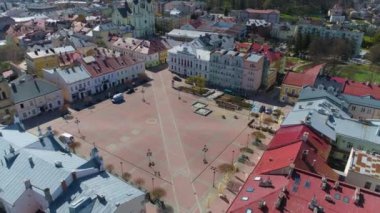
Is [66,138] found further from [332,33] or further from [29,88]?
[332,33]

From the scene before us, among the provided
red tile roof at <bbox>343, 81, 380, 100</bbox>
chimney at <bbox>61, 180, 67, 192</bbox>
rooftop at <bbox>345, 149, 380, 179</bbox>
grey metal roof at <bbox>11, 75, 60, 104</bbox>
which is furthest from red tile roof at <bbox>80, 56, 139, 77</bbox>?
rooftop at <bbox>345, 149, 380, 179</bbox>

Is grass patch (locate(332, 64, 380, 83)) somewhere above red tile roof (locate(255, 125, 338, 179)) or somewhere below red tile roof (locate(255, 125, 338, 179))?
below

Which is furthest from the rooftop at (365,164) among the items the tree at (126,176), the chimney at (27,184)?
the chimney at (27,184)

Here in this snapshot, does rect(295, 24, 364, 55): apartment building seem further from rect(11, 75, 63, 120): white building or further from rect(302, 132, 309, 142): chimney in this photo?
rect(11, 75, 63, 120): white building

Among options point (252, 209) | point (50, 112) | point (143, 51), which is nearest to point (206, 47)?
point (143, 51)

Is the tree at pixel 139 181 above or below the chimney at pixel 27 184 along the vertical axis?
below

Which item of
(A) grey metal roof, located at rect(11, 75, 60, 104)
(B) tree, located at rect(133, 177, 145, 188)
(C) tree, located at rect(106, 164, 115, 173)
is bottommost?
(B) tree, located at rect(133, 177, 145, 188)

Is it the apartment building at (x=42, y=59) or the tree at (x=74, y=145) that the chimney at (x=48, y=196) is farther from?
the apartment building at (x=42, y=59)
